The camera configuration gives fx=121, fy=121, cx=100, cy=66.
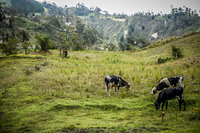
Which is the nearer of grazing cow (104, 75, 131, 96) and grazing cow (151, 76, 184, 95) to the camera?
grazing cow (151, 76, 184, 95)

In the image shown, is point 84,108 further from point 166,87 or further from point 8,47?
point 8,47

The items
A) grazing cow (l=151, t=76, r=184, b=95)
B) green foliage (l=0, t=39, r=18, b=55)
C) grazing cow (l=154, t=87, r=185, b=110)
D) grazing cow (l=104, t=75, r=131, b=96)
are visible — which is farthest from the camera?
green foliage (l=0, t=39, r=18, b=55)

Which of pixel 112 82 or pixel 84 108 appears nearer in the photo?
pixel 84 108

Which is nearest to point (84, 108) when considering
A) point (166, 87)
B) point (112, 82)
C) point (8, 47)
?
point (112, 82)

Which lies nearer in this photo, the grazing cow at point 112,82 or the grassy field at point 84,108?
the grassy field at point 84,108

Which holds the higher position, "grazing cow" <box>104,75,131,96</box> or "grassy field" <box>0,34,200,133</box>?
"grazing cow" <box>104,75,131,96</box>

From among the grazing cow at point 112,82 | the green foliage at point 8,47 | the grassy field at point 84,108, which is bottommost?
the grassy field at point 84,108

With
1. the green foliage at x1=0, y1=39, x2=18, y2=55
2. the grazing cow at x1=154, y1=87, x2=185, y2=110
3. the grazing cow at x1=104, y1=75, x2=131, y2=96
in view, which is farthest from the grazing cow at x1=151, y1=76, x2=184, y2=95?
the green foliage at x1=0, y1=39, x2=18, y2=55

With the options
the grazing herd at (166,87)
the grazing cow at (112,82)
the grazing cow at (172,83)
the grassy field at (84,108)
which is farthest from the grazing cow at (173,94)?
the grazing cow at (112,82)

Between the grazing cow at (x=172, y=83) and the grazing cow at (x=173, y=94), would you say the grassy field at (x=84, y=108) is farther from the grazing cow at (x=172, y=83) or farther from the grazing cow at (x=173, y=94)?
the grazing cow at (x=172, y=83)

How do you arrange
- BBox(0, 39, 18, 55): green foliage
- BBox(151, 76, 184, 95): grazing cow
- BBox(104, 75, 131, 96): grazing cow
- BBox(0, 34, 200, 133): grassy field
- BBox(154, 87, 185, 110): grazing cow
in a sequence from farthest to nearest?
BBox(0, 39, 18, 55): green foliage
BBox(104, 75, 131, 96): grazing cow
BBox(151, 76, 184, 95): grazing cow
BBox(154, 87, 185, 110): grazing cow
BBox(0, 34, 200, 133): grassy field

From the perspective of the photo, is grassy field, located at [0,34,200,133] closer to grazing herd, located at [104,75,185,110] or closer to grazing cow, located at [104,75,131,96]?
grazing herd, located at [104,75,185,110]

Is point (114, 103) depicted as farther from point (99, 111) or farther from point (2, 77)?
point (2, 77)

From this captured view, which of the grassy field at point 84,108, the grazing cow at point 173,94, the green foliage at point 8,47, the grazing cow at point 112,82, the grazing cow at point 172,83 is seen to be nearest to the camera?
the grassy field at point 84,108
